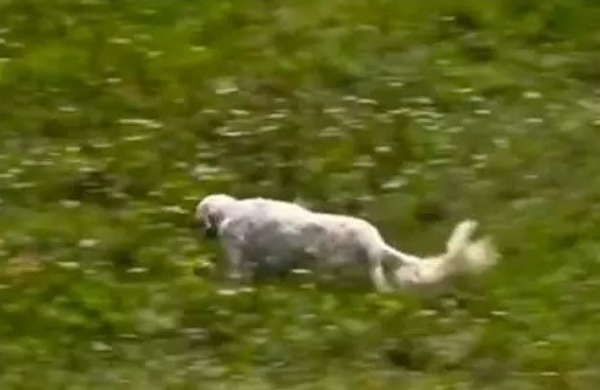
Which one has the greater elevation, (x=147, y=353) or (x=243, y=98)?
(x=243, y=98)

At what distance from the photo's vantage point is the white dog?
5918mm

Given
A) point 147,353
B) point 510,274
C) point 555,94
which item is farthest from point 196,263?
point 555,94

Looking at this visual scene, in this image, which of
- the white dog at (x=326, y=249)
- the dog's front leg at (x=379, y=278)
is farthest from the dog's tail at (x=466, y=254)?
the dog's front leg at (x=379, y=278)

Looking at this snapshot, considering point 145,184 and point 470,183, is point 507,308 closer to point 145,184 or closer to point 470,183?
point 470,183

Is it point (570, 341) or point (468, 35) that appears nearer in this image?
point (570, 341)

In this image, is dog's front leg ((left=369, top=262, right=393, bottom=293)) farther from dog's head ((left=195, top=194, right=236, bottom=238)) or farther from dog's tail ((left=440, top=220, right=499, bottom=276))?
dog's head ((left=195, top=194, right=236, bottom=238))

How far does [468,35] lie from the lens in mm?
7598

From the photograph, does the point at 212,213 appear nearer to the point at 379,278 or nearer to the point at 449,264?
the point at 379,278

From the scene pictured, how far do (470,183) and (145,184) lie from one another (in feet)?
3.53

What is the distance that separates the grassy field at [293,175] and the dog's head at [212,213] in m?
0.06

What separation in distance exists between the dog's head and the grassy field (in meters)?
0.06

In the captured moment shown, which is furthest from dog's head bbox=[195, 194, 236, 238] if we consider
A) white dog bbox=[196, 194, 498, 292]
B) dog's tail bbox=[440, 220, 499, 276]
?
dog's tail bbox=[440, 220, 499, 276]

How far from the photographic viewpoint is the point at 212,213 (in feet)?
20.2

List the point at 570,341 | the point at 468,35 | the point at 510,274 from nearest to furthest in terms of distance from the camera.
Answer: the point at 570,341 → the point at 510,274 → the point at 468,35
